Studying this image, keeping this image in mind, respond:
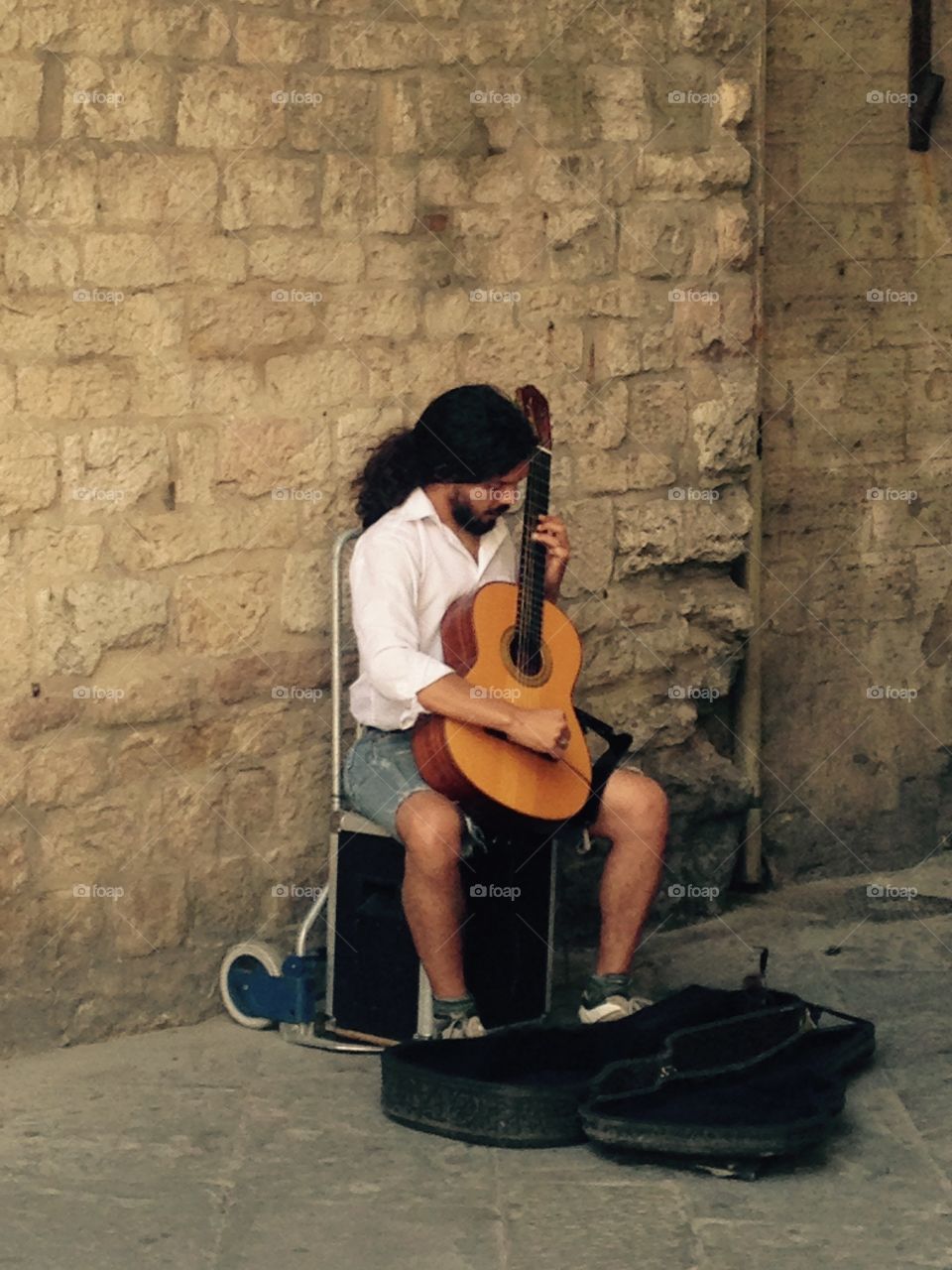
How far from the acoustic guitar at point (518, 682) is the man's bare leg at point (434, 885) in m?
0.06

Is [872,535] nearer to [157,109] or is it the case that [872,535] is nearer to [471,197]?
[471,197]

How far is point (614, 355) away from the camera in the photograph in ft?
19.3

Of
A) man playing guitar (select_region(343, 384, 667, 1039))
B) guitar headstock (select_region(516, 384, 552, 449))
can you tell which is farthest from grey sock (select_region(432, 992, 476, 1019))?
guitar headstock (select_region(516, 384, 552, 449))

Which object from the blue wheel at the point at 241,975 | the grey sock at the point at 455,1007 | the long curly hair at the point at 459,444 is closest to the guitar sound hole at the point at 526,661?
the long curly hair at the point at 459,444

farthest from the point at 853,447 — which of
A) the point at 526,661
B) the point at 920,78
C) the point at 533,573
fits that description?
the point at 526,661

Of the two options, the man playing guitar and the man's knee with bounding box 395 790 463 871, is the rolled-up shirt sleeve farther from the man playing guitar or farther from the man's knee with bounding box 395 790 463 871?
the man's knee with bounding box 395 790 463 871

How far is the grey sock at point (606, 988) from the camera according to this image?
5.22 meters

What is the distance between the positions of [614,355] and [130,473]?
144 cm

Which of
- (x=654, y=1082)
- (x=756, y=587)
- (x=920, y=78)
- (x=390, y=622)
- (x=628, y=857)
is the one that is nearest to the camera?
(x=654, y=1082)

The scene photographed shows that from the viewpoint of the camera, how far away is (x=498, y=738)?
493 centimetres

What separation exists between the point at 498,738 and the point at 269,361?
1122 mm

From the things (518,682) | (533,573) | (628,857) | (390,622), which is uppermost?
(533,573)

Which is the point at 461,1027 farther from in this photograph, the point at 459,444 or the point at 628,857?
the point at 459,444

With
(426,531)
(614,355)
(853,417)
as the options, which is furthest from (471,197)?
(853,417)
